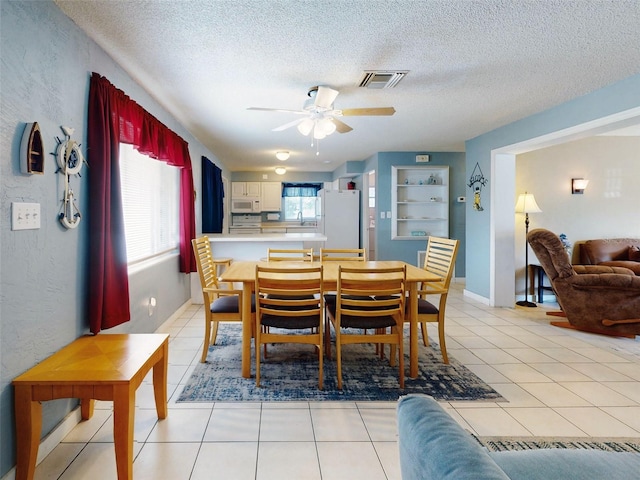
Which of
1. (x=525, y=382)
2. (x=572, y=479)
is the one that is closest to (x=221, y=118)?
(x=525, y=382)

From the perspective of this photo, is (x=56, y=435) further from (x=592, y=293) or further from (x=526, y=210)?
(x=526, y=210)

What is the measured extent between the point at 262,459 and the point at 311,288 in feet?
3.39

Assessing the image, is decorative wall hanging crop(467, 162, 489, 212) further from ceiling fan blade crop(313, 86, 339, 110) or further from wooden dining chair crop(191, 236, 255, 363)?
wooden dining chair crop(191, 236, 255, 363)

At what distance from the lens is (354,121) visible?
4.35 m

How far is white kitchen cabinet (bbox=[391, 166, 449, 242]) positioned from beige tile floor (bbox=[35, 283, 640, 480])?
Answer: 365 centimetres

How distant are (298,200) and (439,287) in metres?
6.45

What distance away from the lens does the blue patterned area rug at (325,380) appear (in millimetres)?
2434

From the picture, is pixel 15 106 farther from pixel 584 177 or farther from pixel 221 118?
pixel 584 177


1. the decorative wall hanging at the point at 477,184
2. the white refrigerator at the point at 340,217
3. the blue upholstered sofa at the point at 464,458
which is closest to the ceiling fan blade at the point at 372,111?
the blue upholstered sofa at the point at 464,458

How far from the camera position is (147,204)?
365cm

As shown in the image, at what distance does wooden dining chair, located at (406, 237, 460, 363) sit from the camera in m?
2.94

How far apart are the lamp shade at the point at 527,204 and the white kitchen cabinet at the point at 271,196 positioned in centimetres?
527

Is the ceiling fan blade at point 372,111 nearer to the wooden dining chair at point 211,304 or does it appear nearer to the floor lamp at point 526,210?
the wooden dining chair at point 211,304

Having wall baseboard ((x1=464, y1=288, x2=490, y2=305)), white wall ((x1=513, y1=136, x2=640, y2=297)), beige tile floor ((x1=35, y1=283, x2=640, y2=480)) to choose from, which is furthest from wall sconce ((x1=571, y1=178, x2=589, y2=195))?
beige tile floor ((x1=35, y1=283, x2=640, y2=480))
